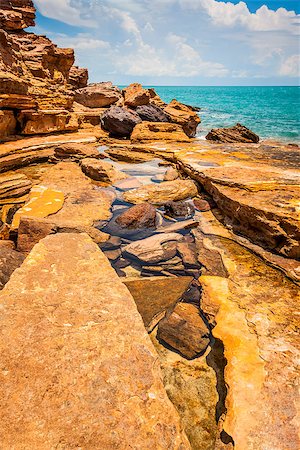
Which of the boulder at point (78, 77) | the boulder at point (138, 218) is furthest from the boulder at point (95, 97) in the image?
the boulder at point (138, 218)

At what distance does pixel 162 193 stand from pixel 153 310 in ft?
11.1

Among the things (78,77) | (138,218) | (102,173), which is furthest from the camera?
(78,77)

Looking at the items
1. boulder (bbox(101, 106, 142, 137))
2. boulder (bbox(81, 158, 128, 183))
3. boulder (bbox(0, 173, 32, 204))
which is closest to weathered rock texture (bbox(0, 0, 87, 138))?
boulder (bbox(101, 106, 142, 137))

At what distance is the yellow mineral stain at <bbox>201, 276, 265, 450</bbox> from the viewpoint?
187cm

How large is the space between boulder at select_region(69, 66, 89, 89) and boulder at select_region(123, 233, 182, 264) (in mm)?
27666

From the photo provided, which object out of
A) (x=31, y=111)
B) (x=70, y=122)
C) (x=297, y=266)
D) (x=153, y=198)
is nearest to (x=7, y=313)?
(x=297, y=266)

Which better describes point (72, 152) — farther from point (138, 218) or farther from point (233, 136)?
point (233, 136)

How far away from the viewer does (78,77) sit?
93.2ft

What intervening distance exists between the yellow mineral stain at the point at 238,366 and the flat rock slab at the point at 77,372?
0.44m

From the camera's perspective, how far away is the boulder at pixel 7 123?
936cm

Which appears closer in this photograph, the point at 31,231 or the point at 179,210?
the point at 31,231

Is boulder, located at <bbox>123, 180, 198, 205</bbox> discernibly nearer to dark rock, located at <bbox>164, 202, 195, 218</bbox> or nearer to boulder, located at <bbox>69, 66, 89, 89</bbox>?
dark rock, located at <bbox>164, 202, 195, 218</bbox>

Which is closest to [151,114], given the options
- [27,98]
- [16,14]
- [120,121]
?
[120,121]

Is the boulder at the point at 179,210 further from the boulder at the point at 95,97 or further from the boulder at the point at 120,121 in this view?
the boulder at the point at 95,97
